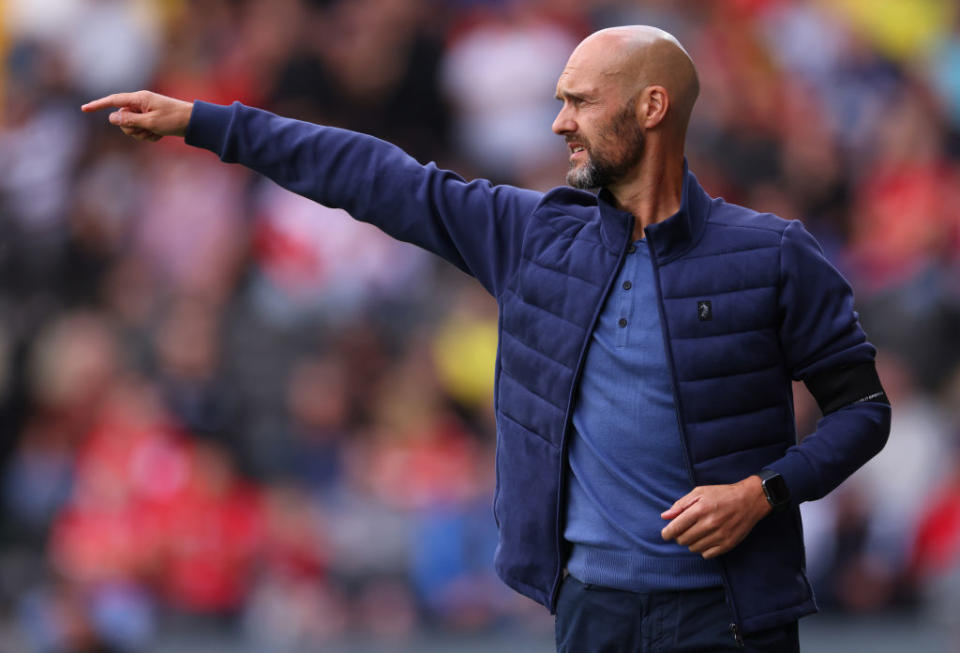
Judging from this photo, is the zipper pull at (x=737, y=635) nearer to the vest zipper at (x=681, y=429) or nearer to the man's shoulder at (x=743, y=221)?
the vest zipper at (x=681, y=429)

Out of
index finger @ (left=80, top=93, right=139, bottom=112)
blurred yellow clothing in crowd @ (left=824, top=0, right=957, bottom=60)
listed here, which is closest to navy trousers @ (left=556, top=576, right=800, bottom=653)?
index finger @ (left=80, top=93, right=139, bottom=112)

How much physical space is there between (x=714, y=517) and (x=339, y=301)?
5.16 meters

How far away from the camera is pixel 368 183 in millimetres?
3141

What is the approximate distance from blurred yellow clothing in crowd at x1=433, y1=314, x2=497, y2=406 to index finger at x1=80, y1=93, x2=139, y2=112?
15.1 ft

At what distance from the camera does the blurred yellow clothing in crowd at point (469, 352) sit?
7645 millimetres

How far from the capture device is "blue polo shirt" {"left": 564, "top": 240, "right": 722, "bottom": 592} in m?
2.91

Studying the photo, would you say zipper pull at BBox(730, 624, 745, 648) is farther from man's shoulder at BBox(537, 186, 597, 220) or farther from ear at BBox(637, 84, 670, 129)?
ear at BBox(637, 84, 670, 129)

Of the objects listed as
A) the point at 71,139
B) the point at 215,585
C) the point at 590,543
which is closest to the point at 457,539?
the point at 215,585

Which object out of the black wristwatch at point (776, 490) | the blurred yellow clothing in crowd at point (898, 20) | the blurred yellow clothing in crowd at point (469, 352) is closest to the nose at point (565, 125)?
the black wristwatch at point (776, 490)

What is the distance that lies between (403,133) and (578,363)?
17.9 feet

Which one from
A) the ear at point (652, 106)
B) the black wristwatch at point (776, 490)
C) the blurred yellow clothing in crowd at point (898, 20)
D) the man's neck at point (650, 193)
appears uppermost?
the blurred yellow clothing in crowd at point (898, 20)

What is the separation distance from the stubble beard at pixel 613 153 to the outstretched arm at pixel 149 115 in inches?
32.6

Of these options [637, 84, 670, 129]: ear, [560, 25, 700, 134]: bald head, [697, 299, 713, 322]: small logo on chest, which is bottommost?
[697, 299, 713, 322]: small logo on chest

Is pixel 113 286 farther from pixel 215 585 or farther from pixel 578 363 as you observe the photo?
pixel 578 363
